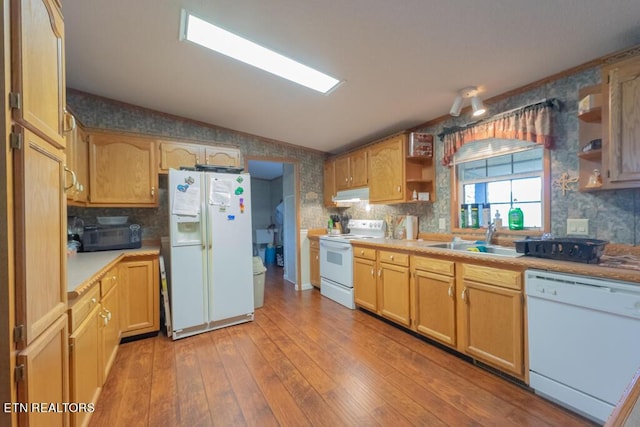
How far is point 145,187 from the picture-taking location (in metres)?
2.97

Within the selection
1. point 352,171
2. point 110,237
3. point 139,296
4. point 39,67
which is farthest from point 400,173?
point 110,237

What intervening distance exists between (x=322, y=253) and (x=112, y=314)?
2441mm

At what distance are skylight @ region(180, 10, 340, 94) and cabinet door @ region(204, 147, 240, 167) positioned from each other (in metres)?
1.43

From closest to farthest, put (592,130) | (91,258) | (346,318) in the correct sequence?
1. (592,130)
2. (91,258)
3. (346,318)

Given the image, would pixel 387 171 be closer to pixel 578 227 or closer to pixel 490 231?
pixel 490 231

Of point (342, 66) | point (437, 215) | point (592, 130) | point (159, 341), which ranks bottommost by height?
point (159, 341)

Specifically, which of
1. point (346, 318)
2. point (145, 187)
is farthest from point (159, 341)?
point (346, 318)

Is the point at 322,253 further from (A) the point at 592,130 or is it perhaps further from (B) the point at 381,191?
(A) the point at 592,130

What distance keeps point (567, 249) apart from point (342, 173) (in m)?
2.80

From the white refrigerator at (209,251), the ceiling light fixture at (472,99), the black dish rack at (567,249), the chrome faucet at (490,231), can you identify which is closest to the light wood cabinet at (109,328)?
the white refrigerator at (209,251)

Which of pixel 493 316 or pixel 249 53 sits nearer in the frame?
pixel 493 316

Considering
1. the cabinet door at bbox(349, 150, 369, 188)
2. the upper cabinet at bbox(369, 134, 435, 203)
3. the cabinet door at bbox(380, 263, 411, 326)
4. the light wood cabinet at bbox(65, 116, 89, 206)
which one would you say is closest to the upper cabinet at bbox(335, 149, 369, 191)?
the cabinet door at bbox(349, 150, 369, 188)

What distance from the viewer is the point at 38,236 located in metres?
0.93

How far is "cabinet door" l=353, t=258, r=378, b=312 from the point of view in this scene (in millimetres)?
3035
